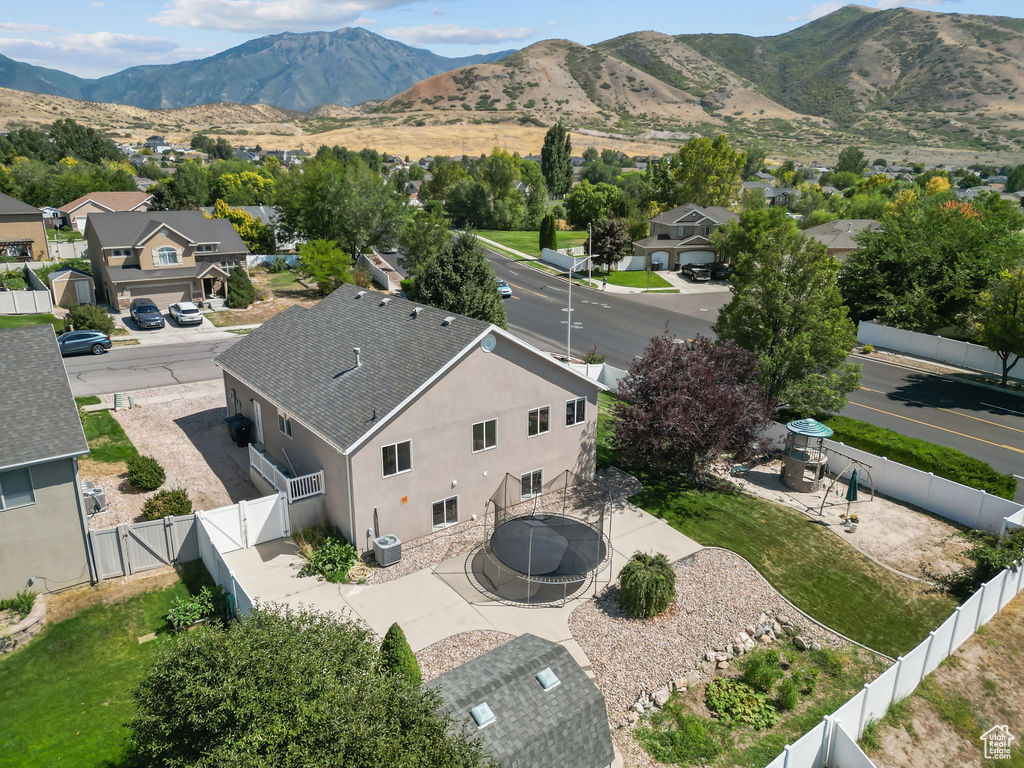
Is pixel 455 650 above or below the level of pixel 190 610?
below

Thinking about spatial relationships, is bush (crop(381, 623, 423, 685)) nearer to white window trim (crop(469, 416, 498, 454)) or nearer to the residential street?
white window trim (crop(469, 416, 498, 454))

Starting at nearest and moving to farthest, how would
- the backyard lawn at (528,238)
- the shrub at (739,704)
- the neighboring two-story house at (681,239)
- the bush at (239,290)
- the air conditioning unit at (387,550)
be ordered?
1. the shrub at (739,704)
2. the air conditioning unit at (387,550)
3. the bush at (239,290)
4. the neighboring two-story house at (681,239)
5. the backyard lawn at (528,238)

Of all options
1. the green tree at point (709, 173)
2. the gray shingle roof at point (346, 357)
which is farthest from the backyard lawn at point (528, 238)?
the gray shingle roof at point (346, 357)

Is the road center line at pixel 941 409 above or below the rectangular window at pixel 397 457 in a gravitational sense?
below

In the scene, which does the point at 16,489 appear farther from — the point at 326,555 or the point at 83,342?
the point at 83,342

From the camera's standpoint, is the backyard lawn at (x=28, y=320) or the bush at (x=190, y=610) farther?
the backyard lawn at (x=28, y=320)

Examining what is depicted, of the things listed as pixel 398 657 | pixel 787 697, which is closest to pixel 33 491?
pixel 398 657

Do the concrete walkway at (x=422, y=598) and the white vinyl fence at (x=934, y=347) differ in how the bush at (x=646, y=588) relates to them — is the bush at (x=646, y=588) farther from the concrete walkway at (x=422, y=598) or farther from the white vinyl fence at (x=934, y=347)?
the white vinyl fence at (x=934, y=347)

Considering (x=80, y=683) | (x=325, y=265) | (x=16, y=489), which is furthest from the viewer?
(x=325, y=265)

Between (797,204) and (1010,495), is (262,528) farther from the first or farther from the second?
(797,204)
